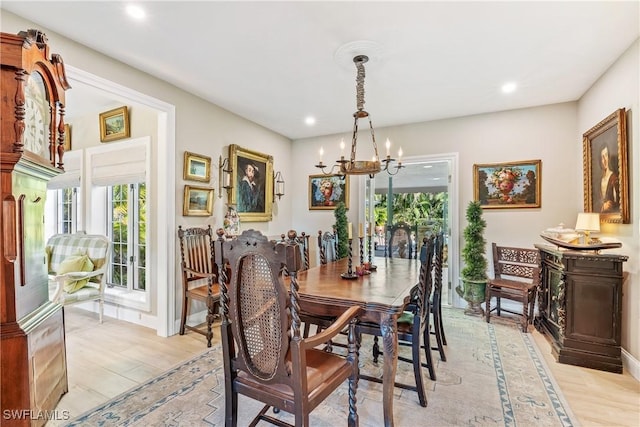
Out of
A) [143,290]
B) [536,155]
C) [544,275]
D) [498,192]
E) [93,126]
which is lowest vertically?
[143,290]

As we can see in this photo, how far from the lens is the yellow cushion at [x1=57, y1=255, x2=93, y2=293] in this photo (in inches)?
134

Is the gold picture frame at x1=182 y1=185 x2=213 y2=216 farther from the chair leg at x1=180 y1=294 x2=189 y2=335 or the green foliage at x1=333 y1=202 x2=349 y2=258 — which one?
the green foliage at x1=333 y1=202 x2=349 y2=258

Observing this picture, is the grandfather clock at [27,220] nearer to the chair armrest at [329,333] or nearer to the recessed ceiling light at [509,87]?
the chair armrest at [329,333]

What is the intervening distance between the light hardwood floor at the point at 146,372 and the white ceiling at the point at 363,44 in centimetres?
273

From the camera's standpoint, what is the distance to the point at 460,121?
4219mm

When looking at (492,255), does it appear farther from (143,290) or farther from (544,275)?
(143,290)

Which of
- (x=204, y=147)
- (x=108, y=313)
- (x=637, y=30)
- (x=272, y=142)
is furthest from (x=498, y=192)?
(x=108, y=313)

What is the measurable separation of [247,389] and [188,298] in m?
2.05

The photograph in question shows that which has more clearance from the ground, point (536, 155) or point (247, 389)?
point (536, 155)

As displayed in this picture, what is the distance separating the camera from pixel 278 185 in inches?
203

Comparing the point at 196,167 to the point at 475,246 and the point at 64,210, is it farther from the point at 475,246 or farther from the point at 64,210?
the point at 475,246

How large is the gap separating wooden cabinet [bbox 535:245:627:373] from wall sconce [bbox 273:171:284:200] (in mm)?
3839

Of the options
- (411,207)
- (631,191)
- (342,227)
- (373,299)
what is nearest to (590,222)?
(631,191)

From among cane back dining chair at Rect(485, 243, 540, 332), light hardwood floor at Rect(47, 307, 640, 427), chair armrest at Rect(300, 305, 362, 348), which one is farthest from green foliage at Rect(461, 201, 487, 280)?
chair armrest at Rect(300, 305, 362, 348)
